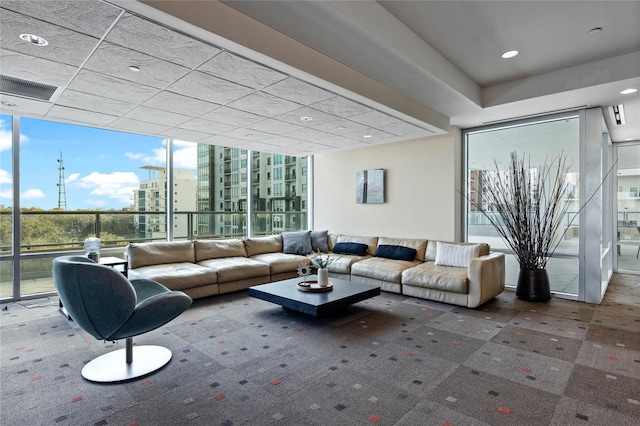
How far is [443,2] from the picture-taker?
112 inches

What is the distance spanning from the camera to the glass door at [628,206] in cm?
655

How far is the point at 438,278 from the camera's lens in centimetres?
464

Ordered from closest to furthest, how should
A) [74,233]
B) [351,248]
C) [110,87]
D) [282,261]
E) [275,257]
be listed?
1. [110,87]
2. [74,233]
3. [282,261]
4. [275,257]
5. [351,248]

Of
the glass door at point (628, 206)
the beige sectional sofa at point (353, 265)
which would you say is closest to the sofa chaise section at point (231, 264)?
the beige sectional sofa at point (353, 265)

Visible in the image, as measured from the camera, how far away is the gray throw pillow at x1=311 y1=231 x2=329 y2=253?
22.4 ft

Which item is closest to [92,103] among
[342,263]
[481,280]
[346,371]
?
[346,371]

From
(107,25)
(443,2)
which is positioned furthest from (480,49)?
(107,25)

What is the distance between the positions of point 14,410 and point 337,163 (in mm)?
6256

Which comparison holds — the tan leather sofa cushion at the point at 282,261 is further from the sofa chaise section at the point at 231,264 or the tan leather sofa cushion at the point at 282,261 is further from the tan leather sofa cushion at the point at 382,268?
the tan leather sofa cushion at the point at 382,268

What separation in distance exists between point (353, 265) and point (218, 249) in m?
2.29

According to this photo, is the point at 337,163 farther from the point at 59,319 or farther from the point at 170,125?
the point at 59,319

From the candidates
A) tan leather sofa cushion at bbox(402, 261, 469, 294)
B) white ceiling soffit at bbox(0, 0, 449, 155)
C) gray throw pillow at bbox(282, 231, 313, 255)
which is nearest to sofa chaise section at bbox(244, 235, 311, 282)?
gray throw pillow at bbox(282, 231, 313, 255)

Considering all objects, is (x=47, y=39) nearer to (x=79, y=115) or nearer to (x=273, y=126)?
(x=79, y=115)

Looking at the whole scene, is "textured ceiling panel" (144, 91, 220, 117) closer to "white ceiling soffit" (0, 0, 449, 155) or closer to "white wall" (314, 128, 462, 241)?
"white ceiling soffit" (0, 0, 449, 155)
